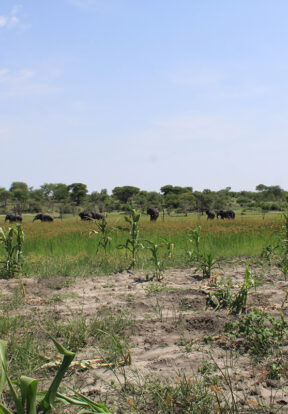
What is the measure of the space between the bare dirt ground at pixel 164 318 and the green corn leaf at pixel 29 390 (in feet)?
3.03

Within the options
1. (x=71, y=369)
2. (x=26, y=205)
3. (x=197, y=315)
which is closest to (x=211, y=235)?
(x=197, y=315)

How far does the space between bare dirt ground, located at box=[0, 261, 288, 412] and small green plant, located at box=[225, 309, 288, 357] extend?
0.39 ft

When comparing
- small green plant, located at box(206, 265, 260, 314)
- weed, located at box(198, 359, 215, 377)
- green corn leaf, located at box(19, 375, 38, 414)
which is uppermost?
green corn leaf, located at box(19, 375, 38, 414)

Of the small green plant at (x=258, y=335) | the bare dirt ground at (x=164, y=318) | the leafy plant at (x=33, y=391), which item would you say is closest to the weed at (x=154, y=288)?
the bare dirt ground at (x=164, y=318)

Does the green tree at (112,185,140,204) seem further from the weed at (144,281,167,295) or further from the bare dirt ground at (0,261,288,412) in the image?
the weed at (144,281,167,295)

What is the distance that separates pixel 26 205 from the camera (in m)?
62.5

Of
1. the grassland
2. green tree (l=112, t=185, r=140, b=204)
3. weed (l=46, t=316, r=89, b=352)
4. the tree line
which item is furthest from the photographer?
green tree (l=112, t=185, r=140, b=204)

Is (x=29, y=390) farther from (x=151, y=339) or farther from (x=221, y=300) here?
(x=221, y=300)

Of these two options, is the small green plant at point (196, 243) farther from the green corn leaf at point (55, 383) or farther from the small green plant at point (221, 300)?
the green corn leaf at point (55, 383)

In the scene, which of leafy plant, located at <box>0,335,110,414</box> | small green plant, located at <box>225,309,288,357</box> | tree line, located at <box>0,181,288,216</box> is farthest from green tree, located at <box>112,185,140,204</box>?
leafy plant, located at <box>0,335,110,414</box>

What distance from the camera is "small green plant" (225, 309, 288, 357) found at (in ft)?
10.5

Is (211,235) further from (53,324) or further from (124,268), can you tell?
(53,324)

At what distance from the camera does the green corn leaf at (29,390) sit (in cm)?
175

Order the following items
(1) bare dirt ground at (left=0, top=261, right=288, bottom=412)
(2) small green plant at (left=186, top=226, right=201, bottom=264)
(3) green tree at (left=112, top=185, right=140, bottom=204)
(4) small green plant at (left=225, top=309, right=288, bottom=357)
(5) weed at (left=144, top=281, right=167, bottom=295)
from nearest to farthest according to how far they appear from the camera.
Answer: (1) bare dirt ground at (left=0, top=261, right=288, bottom=412) < (4) small green plant at (left=225, top=309, right=288, bottom=357) < (5) weed at (left=144, top=281, right=167, bottom=295) < (2) small green plant at (left=186, top=226, right=201, bottom=264) < (3) green tree at (left=112, top=185, right=140, bottom=204)
